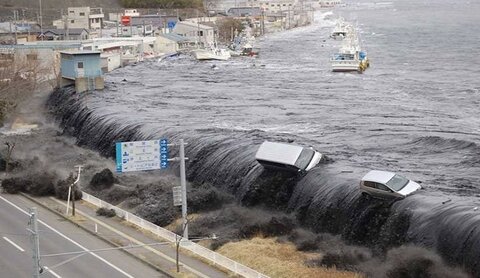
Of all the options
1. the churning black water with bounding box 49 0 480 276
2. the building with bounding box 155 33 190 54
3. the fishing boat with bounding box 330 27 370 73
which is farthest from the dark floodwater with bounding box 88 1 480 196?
the building with bounding box 155 33 190 54

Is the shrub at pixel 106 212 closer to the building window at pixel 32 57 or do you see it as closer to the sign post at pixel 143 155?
the sign post at pixel 143 155

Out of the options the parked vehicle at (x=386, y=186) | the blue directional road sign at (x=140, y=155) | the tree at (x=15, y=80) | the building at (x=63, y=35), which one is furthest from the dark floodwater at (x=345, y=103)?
the building at (x=63, y=35)

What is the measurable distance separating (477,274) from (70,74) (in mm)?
43614

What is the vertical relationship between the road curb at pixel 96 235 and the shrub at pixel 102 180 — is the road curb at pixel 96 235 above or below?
below

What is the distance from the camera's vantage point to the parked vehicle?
82.8 ft

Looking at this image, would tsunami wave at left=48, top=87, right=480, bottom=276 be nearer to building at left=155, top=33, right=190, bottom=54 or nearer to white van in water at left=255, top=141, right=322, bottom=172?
white van in water at left=255, top=141, right=322, bottom=172

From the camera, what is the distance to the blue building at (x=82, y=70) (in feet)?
187

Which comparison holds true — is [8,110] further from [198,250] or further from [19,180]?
[198,250]

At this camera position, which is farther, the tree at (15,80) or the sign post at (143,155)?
the tree at (15,80)

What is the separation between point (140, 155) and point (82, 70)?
34864mm

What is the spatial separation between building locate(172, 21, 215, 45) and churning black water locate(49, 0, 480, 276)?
20.7 meters

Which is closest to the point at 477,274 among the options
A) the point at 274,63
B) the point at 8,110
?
the point at 8,110

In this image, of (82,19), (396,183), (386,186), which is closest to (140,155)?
(386,186)

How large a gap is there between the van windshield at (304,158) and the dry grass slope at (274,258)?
472 centimetres
